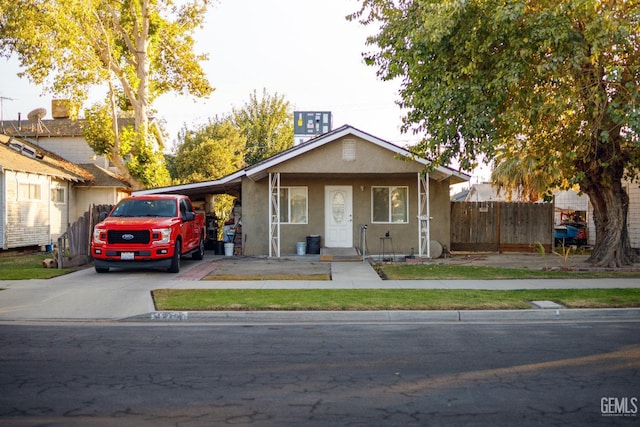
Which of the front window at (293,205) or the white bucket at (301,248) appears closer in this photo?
the white bucket at (301,248)

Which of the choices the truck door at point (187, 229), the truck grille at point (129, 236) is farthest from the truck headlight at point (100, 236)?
the truck door at point (187, 229)

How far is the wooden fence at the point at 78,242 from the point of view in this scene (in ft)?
53.2

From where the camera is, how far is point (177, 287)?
41.7ft

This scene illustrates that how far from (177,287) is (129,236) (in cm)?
294

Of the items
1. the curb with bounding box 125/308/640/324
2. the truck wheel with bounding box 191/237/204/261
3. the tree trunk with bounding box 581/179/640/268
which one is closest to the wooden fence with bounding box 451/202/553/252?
the tree trunk with bounding box 581/179/640/268

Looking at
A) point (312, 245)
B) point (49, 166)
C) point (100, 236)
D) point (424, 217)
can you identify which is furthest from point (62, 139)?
point (424, 217)

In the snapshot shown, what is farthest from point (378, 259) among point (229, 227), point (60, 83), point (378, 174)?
point (60, 83)

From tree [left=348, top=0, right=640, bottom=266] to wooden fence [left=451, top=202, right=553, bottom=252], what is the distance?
6.72 metres

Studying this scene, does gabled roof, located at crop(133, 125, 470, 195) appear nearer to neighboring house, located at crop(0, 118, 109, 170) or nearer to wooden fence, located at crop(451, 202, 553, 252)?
wooden fence, located at crop(451, 202, 553, 252)

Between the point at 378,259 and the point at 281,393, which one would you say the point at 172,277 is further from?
the point at 281,393

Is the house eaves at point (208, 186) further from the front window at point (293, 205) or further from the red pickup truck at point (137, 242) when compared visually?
the red pickup truck at point (137, 242)

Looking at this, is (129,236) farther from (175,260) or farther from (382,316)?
(382,316)

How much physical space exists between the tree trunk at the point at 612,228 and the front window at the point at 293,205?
9406 millimetres

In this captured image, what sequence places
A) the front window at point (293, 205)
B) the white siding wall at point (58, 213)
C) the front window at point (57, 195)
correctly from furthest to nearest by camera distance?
1. the front window at point (57, 195)
2. the white siding wall at point (58, 213)
3. the front window at point (293, 205)
